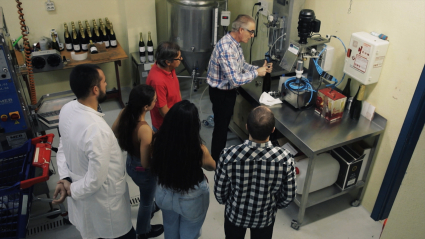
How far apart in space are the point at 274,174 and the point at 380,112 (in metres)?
1.36

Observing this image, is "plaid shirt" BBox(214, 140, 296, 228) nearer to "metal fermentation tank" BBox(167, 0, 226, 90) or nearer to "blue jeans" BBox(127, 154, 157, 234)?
"blue jeans" BBox(127, 154, 157, 234)

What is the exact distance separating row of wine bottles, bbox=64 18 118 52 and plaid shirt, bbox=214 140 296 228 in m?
2.72

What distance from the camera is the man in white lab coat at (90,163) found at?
163 cm

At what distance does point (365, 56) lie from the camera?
7.93 feet

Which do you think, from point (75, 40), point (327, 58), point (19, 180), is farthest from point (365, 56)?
point (75, 40)

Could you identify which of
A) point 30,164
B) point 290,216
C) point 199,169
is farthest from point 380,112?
point 30,164

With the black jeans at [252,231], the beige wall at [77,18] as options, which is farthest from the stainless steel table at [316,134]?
the beige wall at [77,18]

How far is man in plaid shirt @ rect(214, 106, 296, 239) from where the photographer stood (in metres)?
1.65

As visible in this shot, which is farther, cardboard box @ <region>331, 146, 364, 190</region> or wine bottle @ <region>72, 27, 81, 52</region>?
wine bottle @ <region>72, 27, 81, 52</region>

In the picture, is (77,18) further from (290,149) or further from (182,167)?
(182,167)

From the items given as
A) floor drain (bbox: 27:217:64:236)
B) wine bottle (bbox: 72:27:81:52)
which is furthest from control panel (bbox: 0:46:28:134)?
wine bottle (bbox: 72:27:81:52)

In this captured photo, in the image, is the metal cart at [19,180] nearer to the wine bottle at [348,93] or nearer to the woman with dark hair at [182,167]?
the woman with dark hair at [182,167]

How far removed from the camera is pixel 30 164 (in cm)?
218

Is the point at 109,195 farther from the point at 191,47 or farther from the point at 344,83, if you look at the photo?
the point at 191,47
